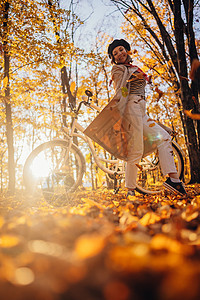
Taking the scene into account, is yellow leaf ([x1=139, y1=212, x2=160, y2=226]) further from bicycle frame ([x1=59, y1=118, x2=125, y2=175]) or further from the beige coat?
bicycle frame ([x1=59, y1=118, x2=125, y2=175])

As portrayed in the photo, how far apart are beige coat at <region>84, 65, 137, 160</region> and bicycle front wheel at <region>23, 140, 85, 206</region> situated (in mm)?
704

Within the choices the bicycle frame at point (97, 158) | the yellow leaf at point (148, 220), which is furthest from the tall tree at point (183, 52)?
the yellow leaf at point (148, 220)

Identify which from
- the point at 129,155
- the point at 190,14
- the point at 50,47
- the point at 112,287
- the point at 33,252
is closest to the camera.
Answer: the point at 112,287

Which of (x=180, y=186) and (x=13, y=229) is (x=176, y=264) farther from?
(x=180, y=186)

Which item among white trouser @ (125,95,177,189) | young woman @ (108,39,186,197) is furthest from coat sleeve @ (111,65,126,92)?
white trouser @ (125,95,177,189)

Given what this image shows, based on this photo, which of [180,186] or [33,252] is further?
[180,186]

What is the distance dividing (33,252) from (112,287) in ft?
0.82

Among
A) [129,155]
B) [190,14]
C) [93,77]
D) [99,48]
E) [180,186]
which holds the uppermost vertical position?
[99,48]

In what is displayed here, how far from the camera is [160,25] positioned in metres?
5.50

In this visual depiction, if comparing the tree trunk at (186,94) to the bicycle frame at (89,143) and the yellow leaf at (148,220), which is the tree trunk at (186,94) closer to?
the bicycle frame at (89,143)

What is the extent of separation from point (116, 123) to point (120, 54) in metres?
1.15

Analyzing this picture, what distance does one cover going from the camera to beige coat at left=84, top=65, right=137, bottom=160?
2.85 metres

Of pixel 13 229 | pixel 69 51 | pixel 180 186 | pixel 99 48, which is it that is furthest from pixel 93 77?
pixel 13 229

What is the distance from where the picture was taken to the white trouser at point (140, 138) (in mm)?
2893
